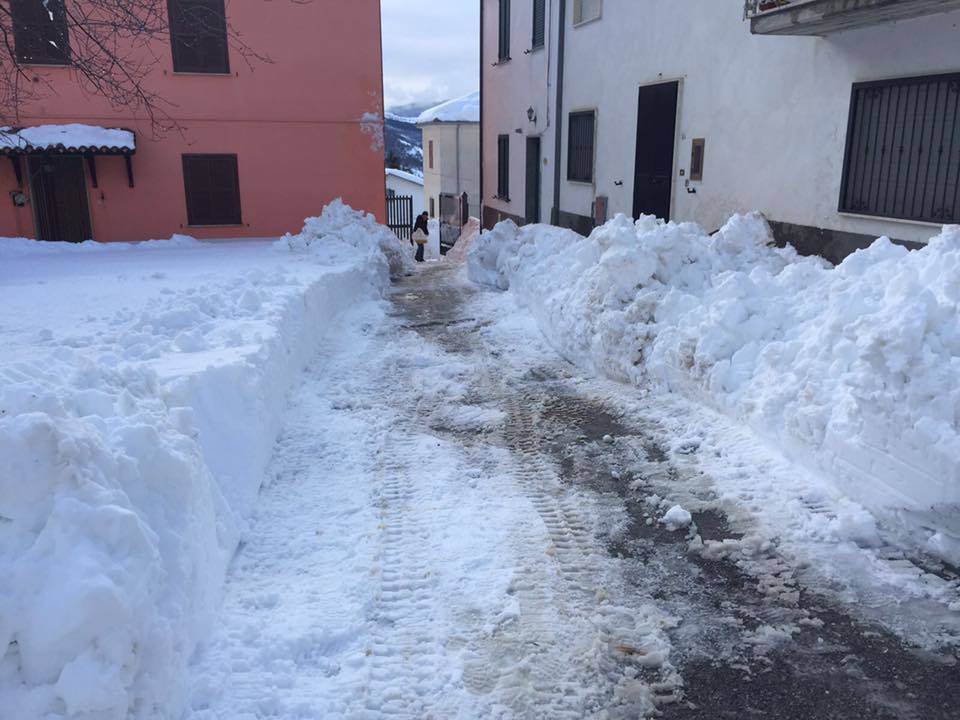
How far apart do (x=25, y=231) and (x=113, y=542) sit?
14.7 meters

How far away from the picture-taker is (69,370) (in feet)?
12.3

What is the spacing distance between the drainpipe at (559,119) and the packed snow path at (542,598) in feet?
34.5

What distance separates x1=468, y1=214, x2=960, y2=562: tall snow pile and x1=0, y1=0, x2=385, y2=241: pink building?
29.0 feet

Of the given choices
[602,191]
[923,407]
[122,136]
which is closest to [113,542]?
[923,407]

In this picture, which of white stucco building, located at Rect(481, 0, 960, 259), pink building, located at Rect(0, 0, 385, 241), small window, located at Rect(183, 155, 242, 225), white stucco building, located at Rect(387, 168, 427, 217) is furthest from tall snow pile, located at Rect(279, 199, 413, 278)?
white stucco building, located at Rect(387, 168, 427, 217)

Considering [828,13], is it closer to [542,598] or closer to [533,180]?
[542,598]

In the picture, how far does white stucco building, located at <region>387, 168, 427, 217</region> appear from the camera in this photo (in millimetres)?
39938

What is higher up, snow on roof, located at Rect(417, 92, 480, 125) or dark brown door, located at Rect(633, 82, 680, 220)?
snow on roof, located at Rect(417, 92, 480, 125)

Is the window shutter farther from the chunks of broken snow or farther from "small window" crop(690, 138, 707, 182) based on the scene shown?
the chunks of broken snow

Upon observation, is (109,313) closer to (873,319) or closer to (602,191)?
(873,319)

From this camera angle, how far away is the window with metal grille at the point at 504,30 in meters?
18.6

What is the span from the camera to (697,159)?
997cm

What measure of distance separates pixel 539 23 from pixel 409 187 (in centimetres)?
2497

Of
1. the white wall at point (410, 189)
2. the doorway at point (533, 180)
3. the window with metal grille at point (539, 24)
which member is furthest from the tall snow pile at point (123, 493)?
the white wall at point (410, 189)
